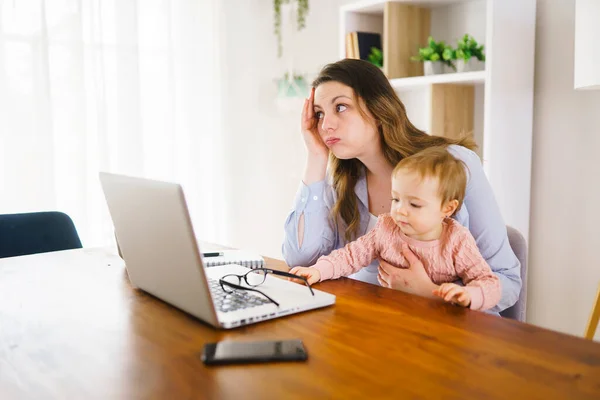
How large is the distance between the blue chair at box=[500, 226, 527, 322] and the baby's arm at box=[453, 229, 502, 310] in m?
0.26

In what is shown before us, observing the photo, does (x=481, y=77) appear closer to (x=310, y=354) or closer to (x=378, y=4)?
(x=378, y=4)

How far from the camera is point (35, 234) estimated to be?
203 cm

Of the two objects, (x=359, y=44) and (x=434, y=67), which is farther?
(x=359, y=44)

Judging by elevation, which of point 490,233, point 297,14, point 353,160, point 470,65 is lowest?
point 490,233

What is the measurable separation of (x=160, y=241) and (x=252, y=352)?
0.31 meters

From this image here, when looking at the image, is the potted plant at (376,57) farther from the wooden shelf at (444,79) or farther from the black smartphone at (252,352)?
the black smartphone at (252,352)

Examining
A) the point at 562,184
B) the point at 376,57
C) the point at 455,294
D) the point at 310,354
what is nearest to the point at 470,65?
the point at 376,57

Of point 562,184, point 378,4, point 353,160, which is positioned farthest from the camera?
point 378,4

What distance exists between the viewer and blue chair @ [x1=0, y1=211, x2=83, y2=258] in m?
1.99

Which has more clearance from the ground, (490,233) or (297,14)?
(297,14)

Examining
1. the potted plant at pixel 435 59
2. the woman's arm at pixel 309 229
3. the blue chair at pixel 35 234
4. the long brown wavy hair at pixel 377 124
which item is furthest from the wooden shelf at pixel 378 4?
the blue chair at pixel 35 234

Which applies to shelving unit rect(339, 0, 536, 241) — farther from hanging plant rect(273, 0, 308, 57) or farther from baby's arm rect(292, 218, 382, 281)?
baby's arm rect(292, 218, 382, 281)

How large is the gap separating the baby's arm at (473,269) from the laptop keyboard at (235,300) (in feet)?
1.42

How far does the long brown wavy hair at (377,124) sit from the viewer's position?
1.65 m
